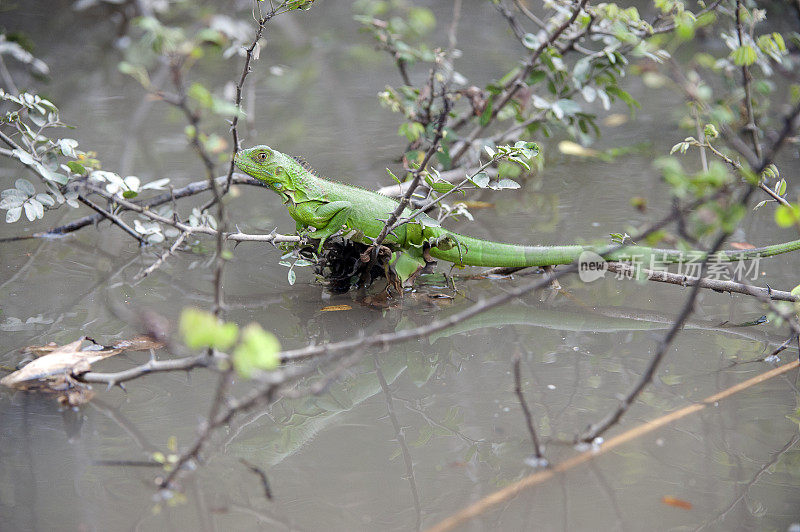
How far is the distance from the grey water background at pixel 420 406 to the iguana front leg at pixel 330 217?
13.7 inches

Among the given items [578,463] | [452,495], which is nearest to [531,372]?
[578,463]

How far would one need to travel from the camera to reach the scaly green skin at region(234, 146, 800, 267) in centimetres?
354

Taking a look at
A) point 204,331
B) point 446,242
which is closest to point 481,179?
point 446,242

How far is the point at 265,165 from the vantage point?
3658mm

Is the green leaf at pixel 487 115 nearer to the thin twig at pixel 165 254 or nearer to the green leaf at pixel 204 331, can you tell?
the thin twig at pixel 165 254

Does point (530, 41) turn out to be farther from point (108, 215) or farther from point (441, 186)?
point (108, 215)

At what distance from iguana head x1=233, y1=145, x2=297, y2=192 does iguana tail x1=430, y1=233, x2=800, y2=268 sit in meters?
0.89

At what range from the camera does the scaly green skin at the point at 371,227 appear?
3535 mm

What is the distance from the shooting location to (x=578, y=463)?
2.38 meters

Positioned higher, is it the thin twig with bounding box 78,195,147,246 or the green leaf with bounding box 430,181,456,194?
the thin twig with bounding box 78,195,147,246

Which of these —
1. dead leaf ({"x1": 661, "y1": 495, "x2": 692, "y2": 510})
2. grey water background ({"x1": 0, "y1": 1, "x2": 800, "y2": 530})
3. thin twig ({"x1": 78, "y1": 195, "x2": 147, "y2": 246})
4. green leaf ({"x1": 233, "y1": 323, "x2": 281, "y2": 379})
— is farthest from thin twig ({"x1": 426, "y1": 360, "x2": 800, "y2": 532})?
thin twig ({"x1": 78, "y1": 195, "x2": 147, "y2": 246})

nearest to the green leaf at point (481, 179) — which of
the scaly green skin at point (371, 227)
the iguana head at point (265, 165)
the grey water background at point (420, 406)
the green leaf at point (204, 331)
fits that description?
the scaly green skin at point (371, 227)

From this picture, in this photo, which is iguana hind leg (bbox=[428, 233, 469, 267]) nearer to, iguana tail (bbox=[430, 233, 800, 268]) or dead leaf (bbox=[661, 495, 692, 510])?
iguana tail (bbox=[430, 233, 800, 268])

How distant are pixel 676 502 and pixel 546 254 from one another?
1.61m
